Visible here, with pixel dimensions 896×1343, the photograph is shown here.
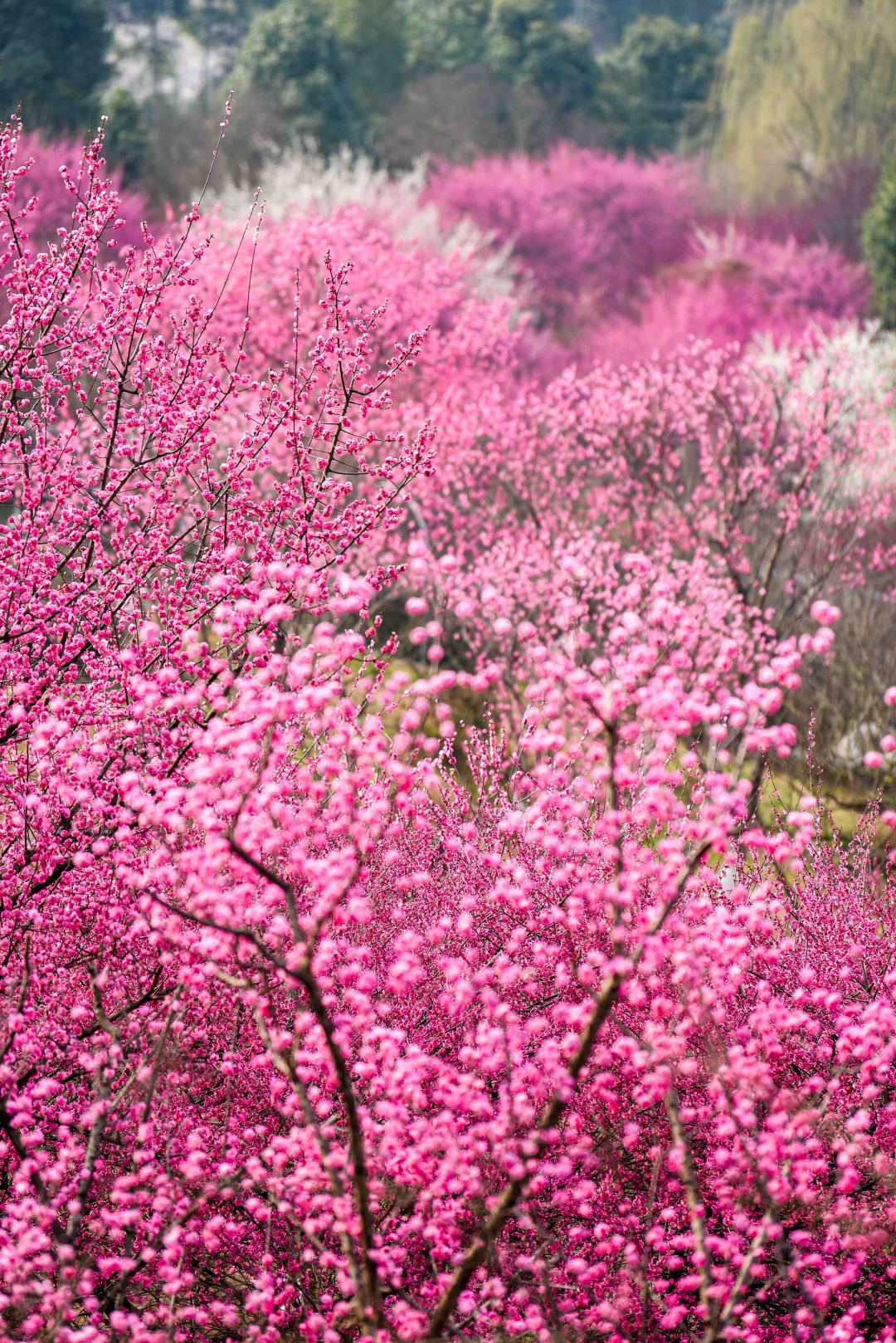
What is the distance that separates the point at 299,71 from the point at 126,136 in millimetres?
6951

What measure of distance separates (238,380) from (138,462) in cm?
57

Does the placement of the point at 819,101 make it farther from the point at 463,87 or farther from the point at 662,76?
the point at 662,76

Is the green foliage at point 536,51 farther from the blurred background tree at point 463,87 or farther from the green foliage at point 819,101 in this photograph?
the green foliage at point 819,101

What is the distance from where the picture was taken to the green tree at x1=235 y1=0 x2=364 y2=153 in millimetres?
31500

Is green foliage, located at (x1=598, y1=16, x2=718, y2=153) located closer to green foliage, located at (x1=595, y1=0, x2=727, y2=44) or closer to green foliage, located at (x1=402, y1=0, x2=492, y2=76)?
green foliage, located at (x1=402, y1=0, x2=492, y2=76)

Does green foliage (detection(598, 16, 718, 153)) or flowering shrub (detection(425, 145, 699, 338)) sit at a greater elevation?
green foliage (detection(598, 16, 718, 153))

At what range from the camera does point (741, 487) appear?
12617mm

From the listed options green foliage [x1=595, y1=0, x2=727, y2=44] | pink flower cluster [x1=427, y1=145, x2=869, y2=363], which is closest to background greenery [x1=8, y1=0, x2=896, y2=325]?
pink flower cluster [x1=427, y1=145, x2=869, y2=363]

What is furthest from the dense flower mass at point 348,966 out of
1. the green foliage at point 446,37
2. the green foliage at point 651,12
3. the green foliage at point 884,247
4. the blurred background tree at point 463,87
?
the green foliage at point 651,12

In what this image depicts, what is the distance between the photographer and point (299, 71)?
31859mm

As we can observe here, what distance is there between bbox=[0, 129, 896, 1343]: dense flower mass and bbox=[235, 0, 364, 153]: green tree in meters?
30.6

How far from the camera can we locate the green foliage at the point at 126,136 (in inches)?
1095

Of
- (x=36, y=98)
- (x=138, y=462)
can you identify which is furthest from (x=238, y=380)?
(x=36, y=98)

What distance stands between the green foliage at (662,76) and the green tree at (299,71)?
13.3 metres
